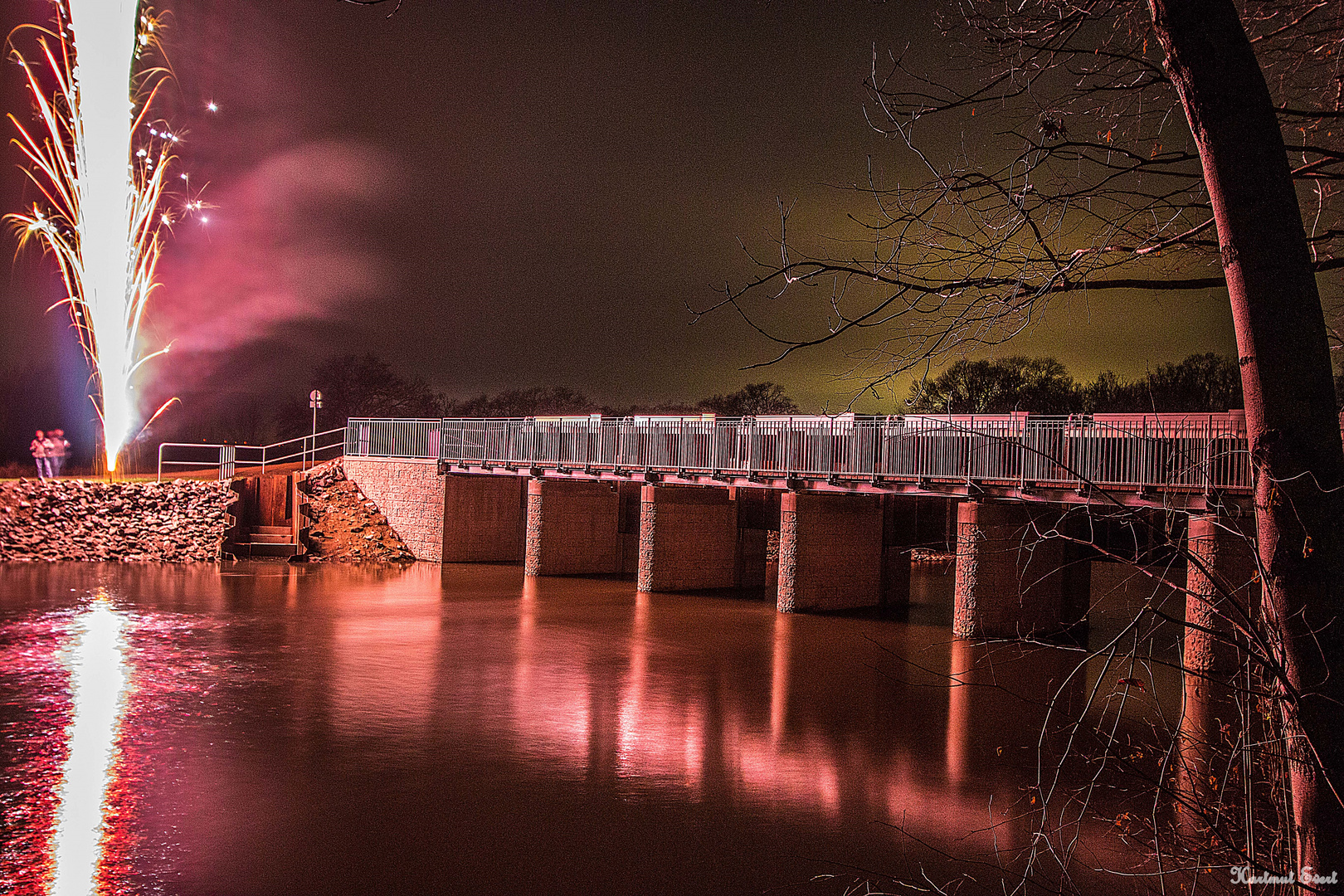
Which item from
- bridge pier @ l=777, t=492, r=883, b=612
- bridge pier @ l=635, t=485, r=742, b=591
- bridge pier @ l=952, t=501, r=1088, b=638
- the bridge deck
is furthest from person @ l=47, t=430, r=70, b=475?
bridge pier @ l=952, t=501, r=1088, b=638

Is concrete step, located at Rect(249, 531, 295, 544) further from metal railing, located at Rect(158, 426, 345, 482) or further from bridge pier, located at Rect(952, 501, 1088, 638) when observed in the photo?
bridge pier, located at Rect(952, 501, 1088, 638)

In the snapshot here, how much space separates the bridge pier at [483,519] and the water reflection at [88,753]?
1743cm

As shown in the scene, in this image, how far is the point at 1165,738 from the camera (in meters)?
12.9

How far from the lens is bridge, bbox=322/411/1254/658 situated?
64.4 feet

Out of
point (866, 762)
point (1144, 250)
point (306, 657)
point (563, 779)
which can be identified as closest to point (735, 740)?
point (866, 762)

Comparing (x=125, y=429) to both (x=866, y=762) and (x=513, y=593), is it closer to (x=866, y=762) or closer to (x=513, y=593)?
(x=513, y=593)

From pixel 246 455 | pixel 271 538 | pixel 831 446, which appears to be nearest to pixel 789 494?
pixel 831 446

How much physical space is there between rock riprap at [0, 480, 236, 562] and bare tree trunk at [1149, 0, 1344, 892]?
35.0 m

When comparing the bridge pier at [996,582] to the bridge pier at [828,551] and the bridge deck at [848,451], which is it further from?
the bridge pier at [828,551]

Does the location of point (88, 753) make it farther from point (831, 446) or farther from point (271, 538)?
point (271, 538)

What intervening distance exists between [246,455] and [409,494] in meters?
23.5

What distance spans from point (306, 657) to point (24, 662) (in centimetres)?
434

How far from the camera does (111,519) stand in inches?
1259

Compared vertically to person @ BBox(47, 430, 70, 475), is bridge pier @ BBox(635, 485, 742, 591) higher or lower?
lower
